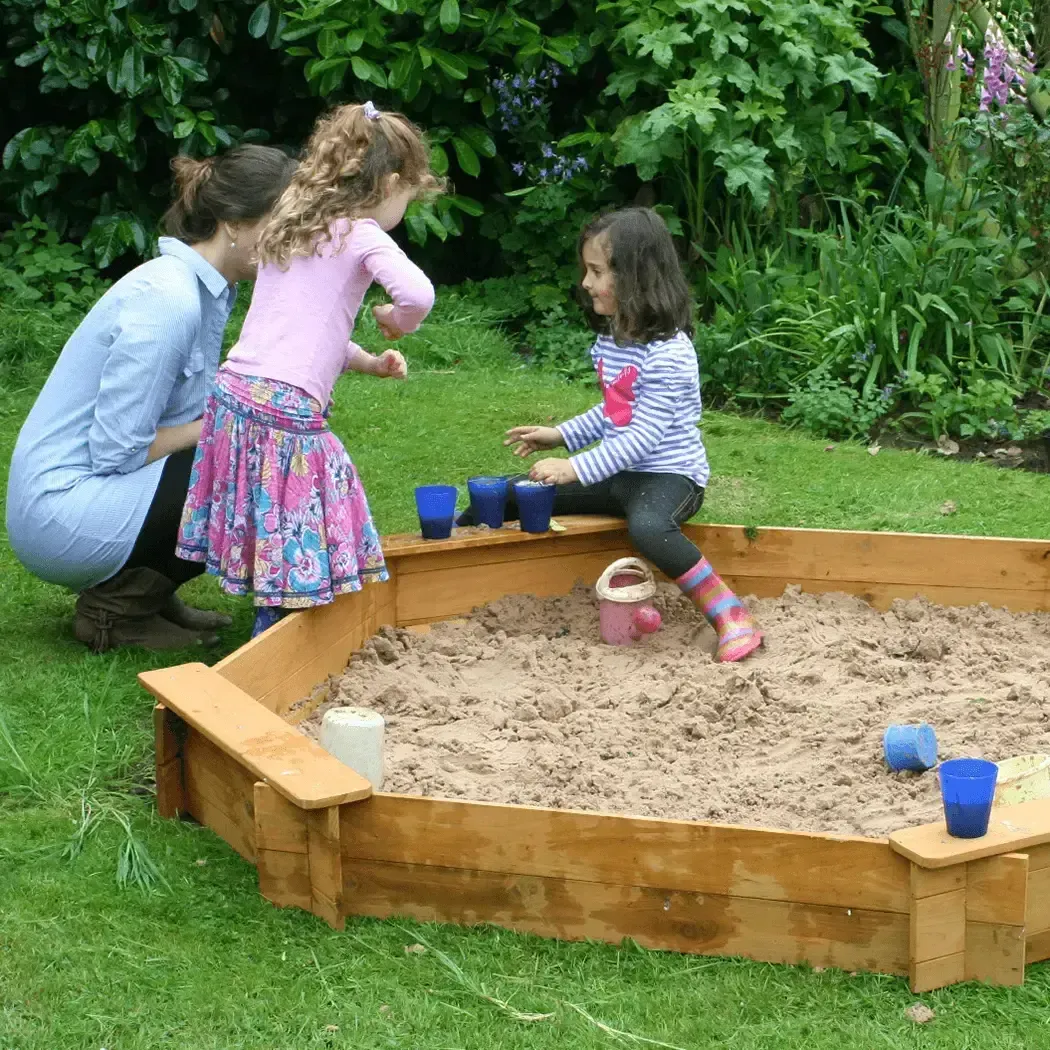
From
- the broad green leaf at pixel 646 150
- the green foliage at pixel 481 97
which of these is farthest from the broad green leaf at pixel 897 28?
the broad green leaf at pixel 646 150

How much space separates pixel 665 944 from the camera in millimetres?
2684

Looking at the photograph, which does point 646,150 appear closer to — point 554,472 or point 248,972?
point 554,472

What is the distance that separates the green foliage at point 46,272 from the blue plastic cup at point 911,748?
17.9ft

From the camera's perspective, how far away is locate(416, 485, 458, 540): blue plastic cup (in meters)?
4.12

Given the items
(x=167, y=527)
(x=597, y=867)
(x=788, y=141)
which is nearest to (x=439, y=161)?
(x=788, y=141)

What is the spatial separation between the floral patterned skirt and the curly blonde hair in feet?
1.11

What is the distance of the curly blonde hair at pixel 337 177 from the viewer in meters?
3.62

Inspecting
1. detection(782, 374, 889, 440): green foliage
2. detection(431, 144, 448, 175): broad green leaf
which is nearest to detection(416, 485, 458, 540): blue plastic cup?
detection(782, 374, 889, 440): green foliage

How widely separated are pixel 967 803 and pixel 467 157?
5629mm

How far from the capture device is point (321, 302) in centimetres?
370

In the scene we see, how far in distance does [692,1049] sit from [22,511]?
232 cm

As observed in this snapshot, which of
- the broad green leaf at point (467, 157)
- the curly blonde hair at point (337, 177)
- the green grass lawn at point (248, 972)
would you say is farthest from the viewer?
the broad green leaf at point (467, 157)

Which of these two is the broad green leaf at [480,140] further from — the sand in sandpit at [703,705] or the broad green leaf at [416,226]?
the sand in sandpit at [703,705]

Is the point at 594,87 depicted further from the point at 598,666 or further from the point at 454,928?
the point at 454,928
